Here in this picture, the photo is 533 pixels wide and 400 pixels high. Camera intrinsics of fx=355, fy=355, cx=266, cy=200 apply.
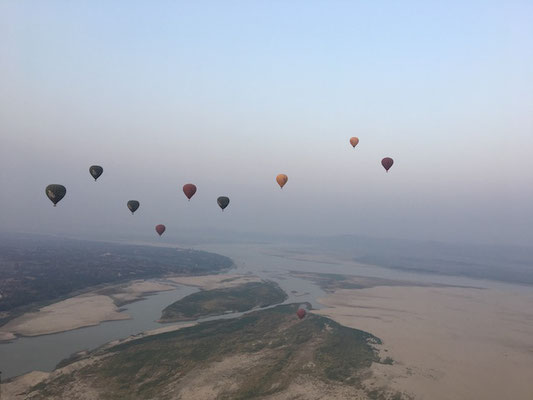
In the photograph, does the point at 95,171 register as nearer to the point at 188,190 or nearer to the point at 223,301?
the point at 188,190

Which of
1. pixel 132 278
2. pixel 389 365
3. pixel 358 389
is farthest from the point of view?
pixel 132 278

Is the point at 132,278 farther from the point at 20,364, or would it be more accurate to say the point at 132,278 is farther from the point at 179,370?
the point at 179,370

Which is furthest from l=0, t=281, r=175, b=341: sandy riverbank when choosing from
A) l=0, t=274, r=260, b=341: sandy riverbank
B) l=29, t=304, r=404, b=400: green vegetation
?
l=29, t=304, r=404, b=400: green vegetation

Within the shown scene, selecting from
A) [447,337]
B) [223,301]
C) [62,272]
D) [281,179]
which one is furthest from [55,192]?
[62,272]

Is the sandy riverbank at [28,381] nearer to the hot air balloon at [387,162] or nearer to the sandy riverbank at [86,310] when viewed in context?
the sandy riverbank at [86,310]

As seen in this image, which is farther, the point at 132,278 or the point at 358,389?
the point at 132,278

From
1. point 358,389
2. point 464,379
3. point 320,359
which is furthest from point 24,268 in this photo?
point 464,379
